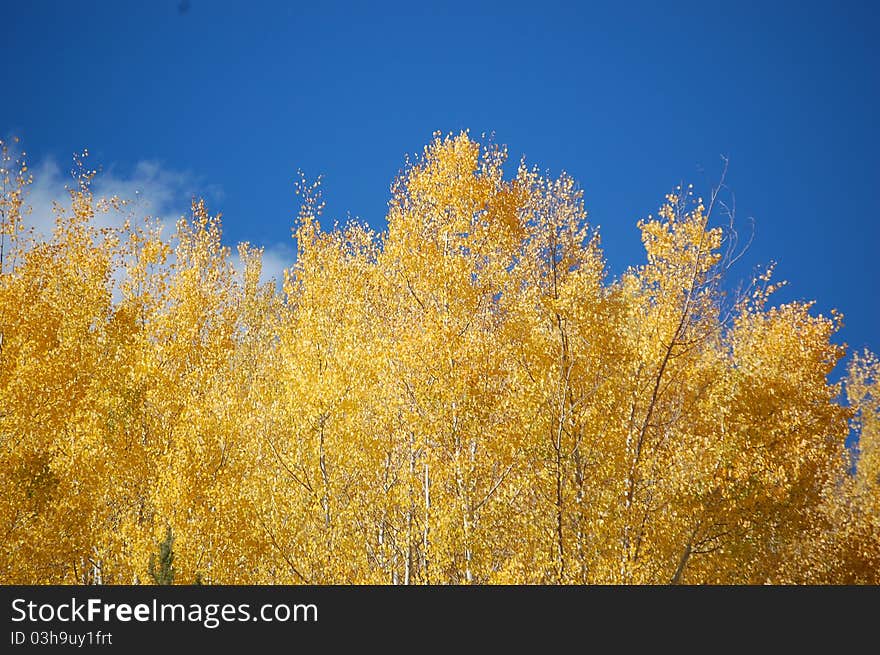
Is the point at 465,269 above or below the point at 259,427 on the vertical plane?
above

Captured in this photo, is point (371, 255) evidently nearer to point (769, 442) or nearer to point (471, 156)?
point (471, 156)

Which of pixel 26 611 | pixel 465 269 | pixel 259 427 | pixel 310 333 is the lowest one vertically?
pixel 26 611

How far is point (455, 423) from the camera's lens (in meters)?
13.5

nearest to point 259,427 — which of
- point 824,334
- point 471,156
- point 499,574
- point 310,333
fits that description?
point 310,333

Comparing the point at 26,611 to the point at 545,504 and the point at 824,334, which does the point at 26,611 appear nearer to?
the point at 545,504

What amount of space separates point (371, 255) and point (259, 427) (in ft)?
29.2

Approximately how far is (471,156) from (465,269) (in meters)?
4.16

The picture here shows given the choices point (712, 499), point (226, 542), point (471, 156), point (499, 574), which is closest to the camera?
point (499, 574)

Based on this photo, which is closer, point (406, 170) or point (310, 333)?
point (310, 333)

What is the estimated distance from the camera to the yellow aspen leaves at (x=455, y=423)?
11609 millimetres

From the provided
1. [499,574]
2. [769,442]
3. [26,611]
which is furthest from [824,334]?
[26,611]

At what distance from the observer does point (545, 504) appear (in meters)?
11.8

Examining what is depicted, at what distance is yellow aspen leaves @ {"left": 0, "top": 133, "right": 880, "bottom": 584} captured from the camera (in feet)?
38.1

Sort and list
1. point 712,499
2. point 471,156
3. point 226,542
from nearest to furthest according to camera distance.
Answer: point 712,499 → point 226,542 → point 471,156
